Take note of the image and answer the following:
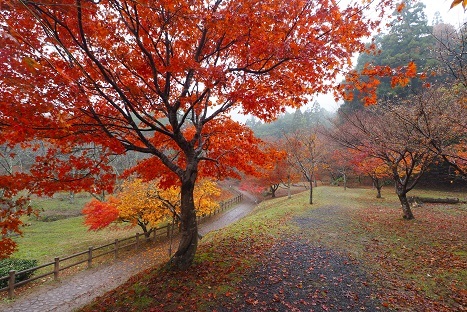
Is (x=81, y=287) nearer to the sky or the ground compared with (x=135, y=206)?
nearer to the ground

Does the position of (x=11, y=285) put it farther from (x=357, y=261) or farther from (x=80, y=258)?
(x=357, y=261)

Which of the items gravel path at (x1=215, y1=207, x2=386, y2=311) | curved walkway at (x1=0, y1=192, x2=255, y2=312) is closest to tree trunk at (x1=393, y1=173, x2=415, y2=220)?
gravel path at (x1=215, y1=207, x2=386, y2=311)

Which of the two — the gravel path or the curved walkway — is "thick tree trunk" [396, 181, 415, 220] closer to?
the gravel path

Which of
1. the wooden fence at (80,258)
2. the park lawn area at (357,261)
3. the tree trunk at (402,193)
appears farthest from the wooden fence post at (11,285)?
the tree trunk at (402,193)

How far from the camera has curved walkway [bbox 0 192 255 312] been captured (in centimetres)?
867

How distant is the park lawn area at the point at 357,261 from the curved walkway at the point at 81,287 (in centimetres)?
425

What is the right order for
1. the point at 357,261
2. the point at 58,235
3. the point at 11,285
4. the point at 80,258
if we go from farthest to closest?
the point at 58,235
the point at 80,258
the point at 11,285
the point at 357,261

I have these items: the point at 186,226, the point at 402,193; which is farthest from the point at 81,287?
the point at 402,193

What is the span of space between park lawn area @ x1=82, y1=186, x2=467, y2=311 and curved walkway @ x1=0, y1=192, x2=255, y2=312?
4249 millimetres

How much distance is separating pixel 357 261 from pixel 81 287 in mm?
11473

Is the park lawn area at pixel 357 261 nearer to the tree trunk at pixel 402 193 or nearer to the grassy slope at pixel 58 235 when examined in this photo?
the tree trunk at pixel 402 193

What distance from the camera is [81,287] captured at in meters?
10.3

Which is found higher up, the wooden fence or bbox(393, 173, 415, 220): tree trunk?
bbox(393, 173, 415, 220): tree trunk

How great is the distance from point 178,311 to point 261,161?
4997 mm
